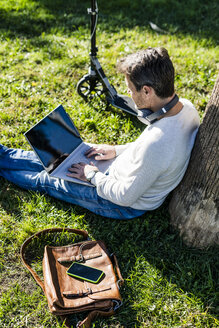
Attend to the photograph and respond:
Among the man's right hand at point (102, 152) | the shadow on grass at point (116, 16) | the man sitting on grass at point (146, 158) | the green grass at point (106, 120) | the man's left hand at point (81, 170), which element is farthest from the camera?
the shadow on grass at point (116, 16)

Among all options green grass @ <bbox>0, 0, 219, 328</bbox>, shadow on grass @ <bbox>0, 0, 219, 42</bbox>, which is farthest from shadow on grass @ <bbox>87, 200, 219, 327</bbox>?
shadow on grass @ <bbox>0, 0, 219, 42</bbox>

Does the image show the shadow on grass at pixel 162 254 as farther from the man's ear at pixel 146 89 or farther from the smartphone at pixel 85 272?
the man's ear at pixel 146 89

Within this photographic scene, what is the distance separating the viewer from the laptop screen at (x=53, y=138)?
3090 millimetres

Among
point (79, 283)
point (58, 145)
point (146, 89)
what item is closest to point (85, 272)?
point (79, 283)

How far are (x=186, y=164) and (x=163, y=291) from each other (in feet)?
3.34

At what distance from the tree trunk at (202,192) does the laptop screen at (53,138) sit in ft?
3.61

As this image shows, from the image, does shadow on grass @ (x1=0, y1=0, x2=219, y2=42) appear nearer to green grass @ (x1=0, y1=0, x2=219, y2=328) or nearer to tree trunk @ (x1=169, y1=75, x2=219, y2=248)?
green grass @ (x1=0, y1=0, x2=219, y2=328)

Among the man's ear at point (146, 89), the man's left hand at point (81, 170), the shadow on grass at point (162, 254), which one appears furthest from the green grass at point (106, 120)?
the man's ear at point (146, 89)

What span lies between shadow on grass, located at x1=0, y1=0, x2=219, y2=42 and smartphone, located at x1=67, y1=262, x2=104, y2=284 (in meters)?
4.69

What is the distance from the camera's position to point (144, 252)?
300 cm

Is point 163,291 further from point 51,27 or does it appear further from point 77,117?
point 51,27

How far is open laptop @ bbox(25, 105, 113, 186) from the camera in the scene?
310 cm

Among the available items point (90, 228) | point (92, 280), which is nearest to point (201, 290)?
point (92, 280)

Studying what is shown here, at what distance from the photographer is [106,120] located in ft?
14.5
